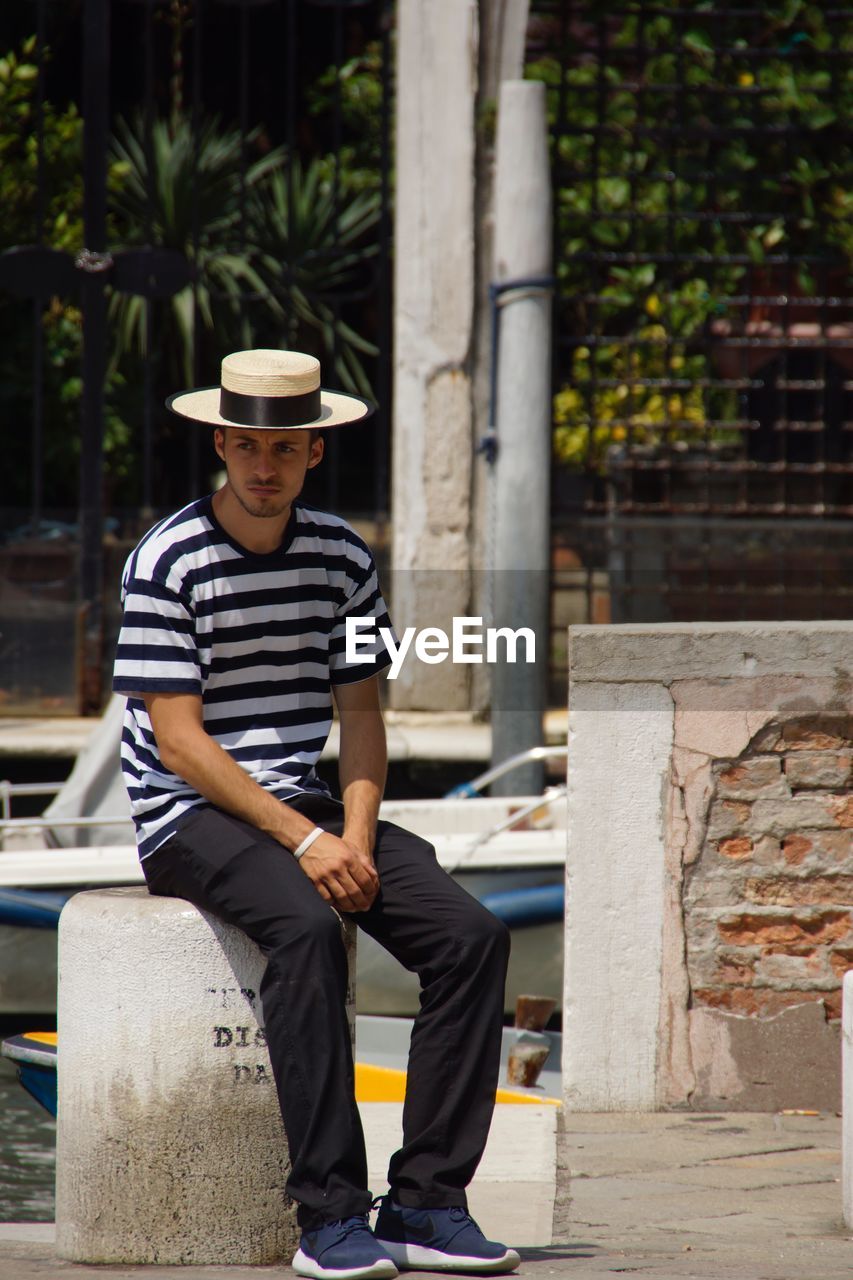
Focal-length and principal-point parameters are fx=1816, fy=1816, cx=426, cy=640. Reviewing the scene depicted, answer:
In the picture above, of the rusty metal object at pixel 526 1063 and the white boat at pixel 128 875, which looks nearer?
the rusty metal object at pixel 526 1063

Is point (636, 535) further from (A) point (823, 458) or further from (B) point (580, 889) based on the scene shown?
(B) point (580, 889)

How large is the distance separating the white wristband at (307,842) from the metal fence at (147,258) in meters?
5.77

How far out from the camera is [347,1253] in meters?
3.21

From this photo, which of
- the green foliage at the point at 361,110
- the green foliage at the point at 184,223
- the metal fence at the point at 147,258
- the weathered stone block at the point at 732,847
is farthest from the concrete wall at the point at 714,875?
the green foliage at the point at 361,110

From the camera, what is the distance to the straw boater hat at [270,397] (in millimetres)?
3621

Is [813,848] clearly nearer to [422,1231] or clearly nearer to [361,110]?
[422,1231]

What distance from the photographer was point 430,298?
9039 millimetres

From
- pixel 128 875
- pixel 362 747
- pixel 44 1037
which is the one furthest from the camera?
pixel 128 875

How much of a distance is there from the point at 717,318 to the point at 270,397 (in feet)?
21.6

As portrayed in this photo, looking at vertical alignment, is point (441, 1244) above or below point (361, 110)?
below

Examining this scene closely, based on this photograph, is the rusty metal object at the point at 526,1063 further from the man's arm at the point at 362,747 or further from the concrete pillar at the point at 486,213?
the concrete pillar at the point at 486,213

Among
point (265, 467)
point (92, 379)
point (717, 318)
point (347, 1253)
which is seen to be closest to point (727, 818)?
point (265, 467)

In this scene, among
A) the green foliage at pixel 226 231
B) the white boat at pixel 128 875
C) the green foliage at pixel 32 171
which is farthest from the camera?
the green foliage at pixel 32 171

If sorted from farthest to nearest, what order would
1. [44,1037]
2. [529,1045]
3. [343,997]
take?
[529,1045] → [44,1037] → [343,997]
